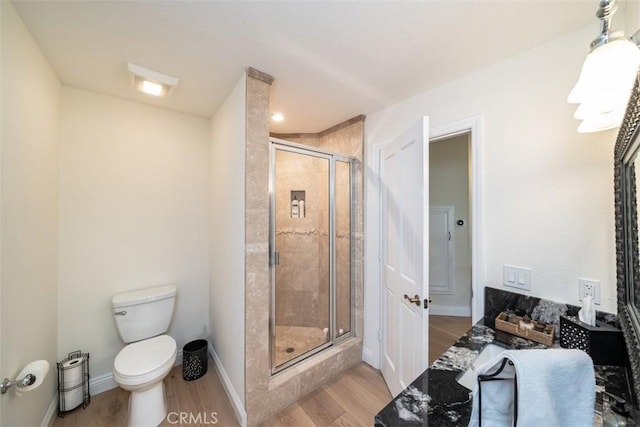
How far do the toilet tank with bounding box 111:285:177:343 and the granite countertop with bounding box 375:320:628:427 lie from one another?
190cm

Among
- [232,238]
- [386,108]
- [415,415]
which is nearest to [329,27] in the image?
[386,108]

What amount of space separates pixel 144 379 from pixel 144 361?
0.45 feet

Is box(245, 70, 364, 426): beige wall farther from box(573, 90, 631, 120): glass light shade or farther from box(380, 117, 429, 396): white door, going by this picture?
box(573, 90, 631, 120): glass light shade

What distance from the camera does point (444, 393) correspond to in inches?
32.6

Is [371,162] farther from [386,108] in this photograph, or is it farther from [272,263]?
[272,263]

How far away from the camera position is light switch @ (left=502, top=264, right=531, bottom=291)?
1337 millimetres

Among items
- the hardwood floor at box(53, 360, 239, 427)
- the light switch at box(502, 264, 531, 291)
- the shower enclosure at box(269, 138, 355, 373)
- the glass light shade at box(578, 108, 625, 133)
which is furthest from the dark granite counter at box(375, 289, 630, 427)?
the hardwood floor at box(53, 360, 239, 427)

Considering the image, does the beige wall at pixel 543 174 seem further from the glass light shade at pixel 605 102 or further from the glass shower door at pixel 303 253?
the glass shower door at pixel 303 253

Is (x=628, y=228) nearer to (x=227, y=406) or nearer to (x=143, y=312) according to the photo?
(x=227, y=406)

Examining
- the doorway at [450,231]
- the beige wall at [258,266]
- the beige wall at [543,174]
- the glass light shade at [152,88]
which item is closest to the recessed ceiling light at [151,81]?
the glass light shade at [152,88]

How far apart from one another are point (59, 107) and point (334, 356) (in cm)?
280

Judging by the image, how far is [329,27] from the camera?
1.20 m

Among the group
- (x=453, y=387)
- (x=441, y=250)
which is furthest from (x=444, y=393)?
(x=441, y=250)

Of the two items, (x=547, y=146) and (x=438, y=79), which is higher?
(x=438, y=79)
